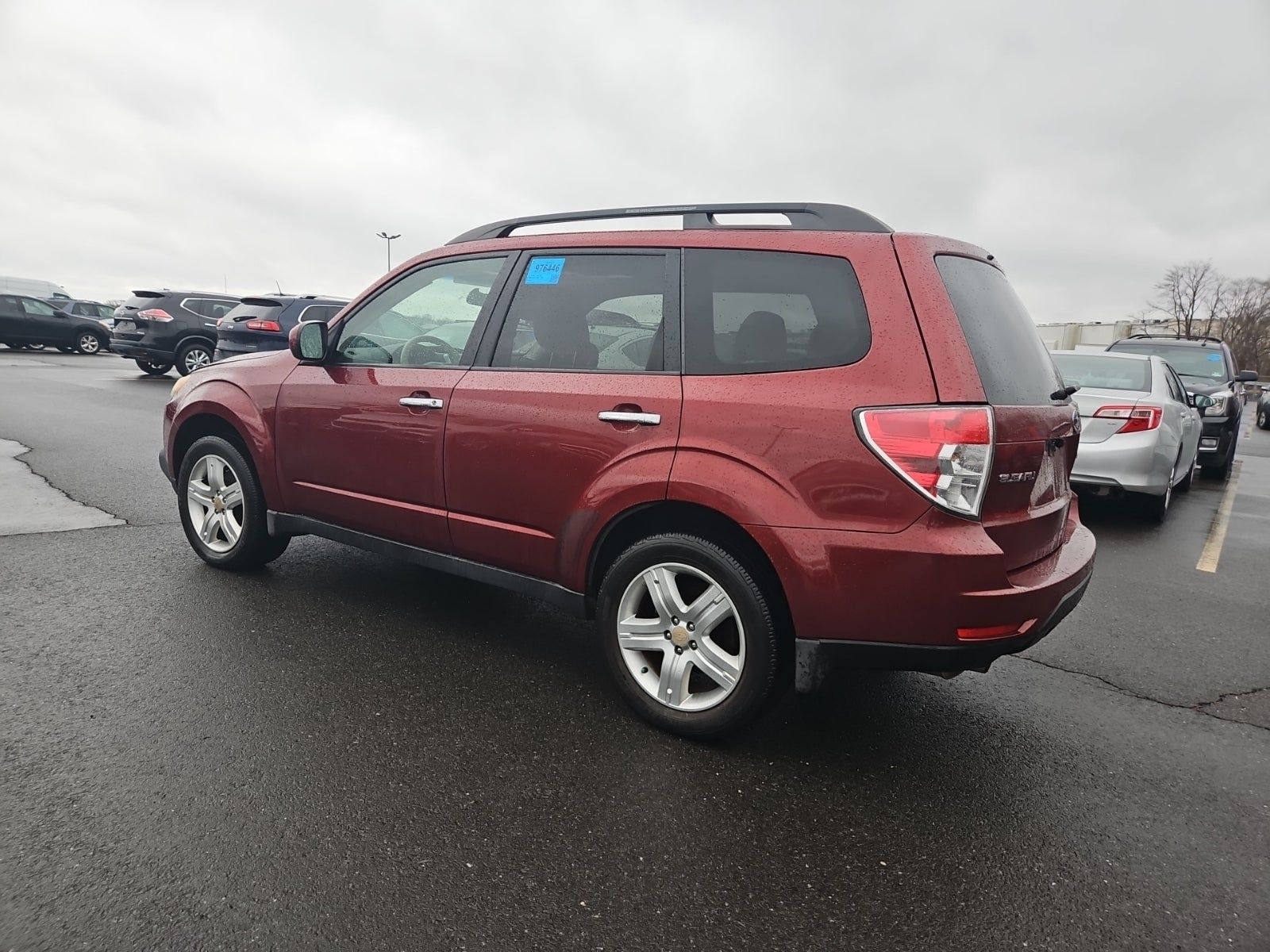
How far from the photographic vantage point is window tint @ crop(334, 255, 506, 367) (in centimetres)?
363

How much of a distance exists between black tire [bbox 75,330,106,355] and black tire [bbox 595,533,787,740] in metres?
28.1

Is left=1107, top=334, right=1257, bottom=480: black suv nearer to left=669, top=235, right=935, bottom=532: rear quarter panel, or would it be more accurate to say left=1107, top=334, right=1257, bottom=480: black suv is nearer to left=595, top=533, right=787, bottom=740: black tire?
left=669, top=235, right=935, bottom=532: rear quarter panel

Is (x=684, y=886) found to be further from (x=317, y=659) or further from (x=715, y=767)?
(x=317, y=659)

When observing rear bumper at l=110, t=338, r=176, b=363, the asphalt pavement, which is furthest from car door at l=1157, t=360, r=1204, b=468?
rear bumper at l=110, t=338, r=176, b=363

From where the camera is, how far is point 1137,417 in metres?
6.55

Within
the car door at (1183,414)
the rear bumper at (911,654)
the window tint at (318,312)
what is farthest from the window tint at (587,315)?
the window tint at (318,312)

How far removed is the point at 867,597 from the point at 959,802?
2.50 feet

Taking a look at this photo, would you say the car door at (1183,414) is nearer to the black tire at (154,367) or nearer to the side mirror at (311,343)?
the side mirror at (311,343)

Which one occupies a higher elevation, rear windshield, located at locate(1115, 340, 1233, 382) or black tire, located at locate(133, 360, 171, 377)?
rear windshield, located at locate(1115, 340, 1233, 382)

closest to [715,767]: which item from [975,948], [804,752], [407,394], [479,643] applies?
[804,752]

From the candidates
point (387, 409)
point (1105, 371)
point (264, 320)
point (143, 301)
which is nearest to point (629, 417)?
point (387, 409)

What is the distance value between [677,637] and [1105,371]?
20.0ft

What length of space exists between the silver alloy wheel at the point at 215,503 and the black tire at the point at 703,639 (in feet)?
8.14

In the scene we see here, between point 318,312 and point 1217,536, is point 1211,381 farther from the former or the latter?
point 318,312
